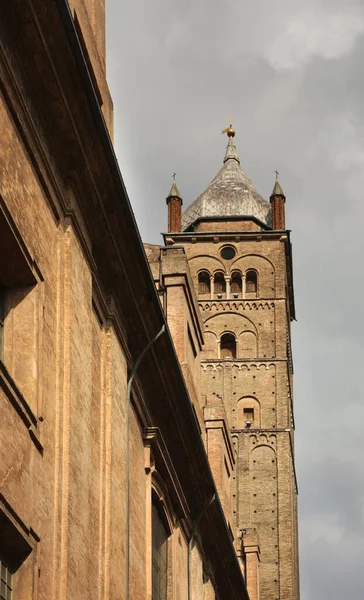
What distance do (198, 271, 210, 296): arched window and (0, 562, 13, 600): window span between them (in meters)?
85.8

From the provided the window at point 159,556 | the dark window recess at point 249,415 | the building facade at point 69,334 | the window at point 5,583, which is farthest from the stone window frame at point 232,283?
the window at point 5,583

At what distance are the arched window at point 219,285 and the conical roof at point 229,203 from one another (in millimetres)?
4685

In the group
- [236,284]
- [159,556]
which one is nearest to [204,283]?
[236,284]

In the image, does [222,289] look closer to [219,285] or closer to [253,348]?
[219,285]

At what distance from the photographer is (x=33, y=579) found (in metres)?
13.9

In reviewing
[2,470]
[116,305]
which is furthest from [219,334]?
[2,470]

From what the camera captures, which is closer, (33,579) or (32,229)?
(33,579)

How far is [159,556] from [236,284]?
3104 inches

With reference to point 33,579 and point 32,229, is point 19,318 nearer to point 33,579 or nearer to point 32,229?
point 32,229

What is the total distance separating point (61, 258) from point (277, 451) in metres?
81.5

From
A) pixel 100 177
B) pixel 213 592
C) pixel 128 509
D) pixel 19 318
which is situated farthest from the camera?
pixel 213 592

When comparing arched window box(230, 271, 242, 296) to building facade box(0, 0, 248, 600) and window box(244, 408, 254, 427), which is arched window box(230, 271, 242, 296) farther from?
building facade box(0, 0, 248, 600)

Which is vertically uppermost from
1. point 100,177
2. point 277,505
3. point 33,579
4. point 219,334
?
point 219,334

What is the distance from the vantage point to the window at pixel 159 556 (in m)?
22.5
